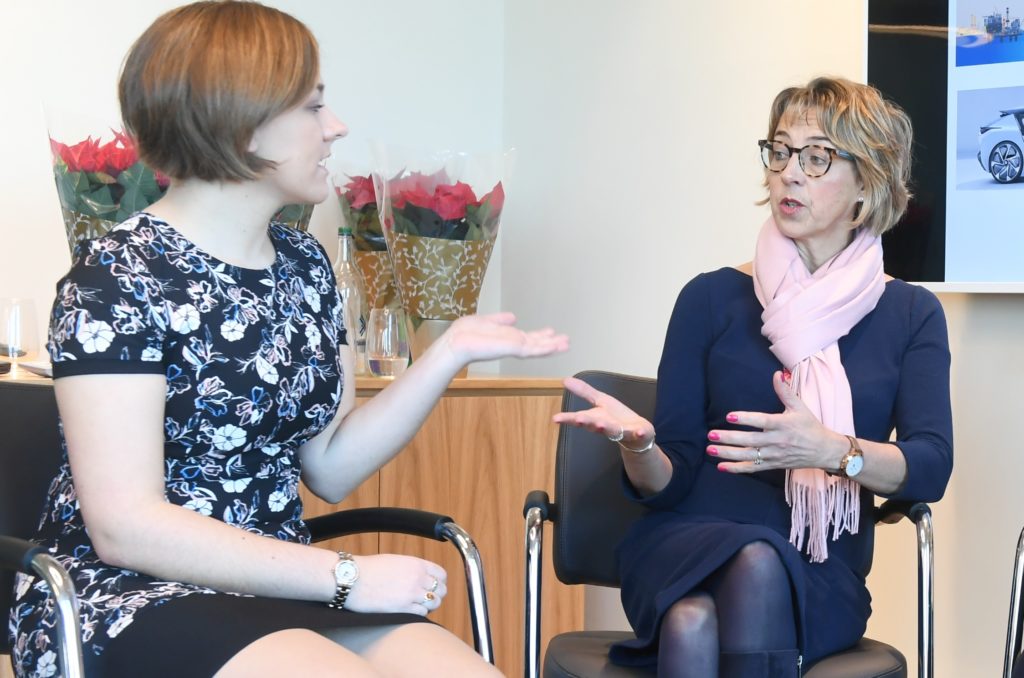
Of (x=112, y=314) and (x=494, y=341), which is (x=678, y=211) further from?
(x=112, y=314)

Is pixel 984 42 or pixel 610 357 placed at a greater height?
pixel 984 42

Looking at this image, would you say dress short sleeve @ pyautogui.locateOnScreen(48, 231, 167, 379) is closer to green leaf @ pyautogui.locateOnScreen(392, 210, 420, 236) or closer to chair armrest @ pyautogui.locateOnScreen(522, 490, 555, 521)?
chair armrest @ pyautogui.locateOnScreen(522, 490, 555, 521)

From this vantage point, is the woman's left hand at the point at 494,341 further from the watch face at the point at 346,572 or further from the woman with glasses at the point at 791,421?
the watch face at the point at 346,572

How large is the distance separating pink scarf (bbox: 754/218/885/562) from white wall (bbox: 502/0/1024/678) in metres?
0.55

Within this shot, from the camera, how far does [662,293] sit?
3.34 m

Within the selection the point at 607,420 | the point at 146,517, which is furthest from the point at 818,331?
the point at 146,517

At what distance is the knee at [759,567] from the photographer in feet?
5.71

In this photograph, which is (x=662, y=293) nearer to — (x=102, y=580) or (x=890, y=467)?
(x=890, y=467)

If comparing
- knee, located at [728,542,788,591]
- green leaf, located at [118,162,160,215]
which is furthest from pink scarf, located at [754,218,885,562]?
green leaf, located at [118,162,160,215]

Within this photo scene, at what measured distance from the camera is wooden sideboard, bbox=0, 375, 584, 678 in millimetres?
2637

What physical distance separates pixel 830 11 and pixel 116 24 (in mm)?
1914

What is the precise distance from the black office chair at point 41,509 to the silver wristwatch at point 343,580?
263 millimetres

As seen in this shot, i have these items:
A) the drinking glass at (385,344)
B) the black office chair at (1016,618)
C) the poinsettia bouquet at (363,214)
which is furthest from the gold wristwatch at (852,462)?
the poinsettia bouquet at (363,214)

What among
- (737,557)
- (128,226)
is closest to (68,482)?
(128,226)
